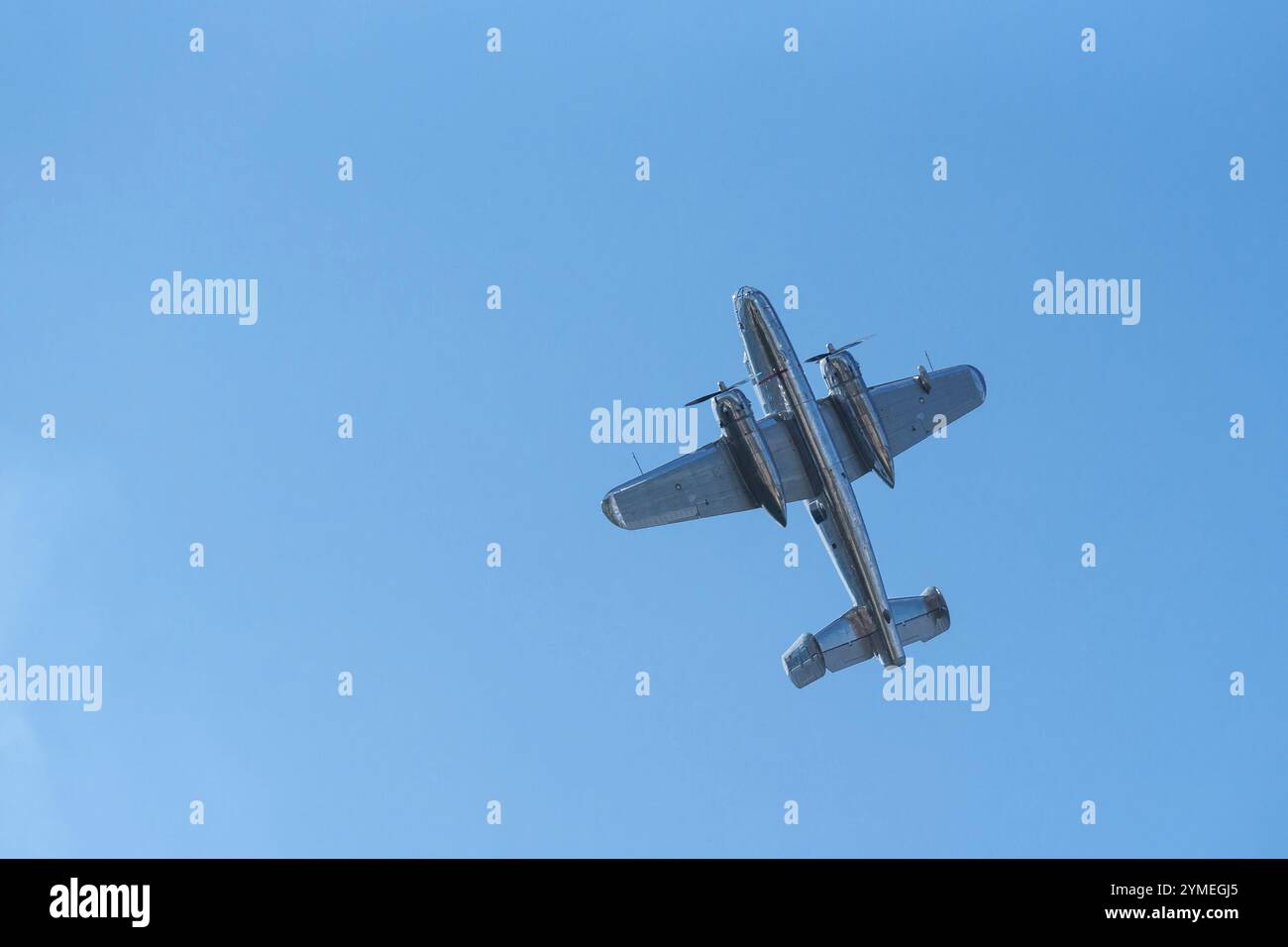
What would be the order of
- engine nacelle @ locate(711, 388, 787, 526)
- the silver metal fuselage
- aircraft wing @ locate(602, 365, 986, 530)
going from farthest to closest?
1. aircraft wing @ locate(602, 365, 986, 530)
2. engine nacelle @ locate(711, 388, 787, 526)
3. the silver metal fuselage

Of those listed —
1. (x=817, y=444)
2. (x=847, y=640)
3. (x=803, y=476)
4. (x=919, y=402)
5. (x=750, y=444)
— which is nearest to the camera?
(x=817, y=444)

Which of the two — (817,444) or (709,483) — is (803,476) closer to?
(817,444)

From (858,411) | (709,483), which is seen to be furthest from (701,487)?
(858,411)

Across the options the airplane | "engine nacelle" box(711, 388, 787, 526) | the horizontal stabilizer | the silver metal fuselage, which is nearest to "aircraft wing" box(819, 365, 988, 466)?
the airplane

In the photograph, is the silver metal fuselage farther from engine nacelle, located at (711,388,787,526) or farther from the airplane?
engine nacelle, located at (711,388,787,526)
